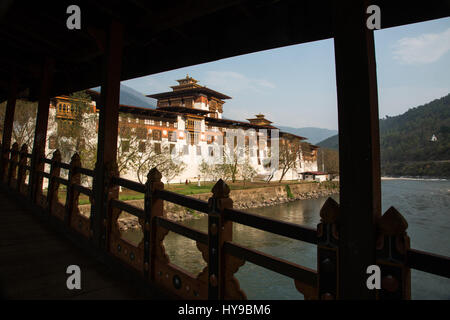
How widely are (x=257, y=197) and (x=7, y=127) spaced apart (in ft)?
73.6

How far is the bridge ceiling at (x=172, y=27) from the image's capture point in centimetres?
238

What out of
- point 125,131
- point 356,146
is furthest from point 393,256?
point 125,131

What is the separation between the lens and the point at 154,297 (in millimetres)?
2244

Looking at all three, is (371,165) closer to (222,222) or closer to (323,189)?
(222,222)

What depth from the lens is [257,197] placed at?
27.1 metres

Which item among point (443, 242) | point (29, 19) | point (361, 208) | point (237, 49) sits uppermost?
point (29, 19)

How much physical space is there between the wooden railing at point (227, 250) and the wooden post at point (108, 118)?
107mm

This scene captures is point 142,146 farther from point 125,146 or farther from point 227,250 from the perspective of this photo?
point 227,250

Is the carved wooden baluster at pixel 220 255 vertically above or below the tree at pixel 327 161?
below

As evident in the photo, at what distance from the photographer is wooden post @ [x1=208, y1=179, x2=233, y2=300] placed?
1.76 metres

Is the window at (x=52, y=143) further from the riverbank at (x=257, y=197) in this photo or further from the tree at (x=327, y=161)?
the tree at (x=327, y=161)

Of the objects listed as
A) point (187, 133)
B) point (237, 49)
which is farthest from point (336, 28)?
point (187, 133)

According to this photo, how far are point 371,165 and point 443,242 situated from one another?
18.4 metres

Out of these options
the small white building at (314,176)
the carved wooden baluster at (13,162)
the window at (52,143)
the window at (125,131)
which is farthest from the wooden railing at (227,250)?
the small white building at (314,176)
